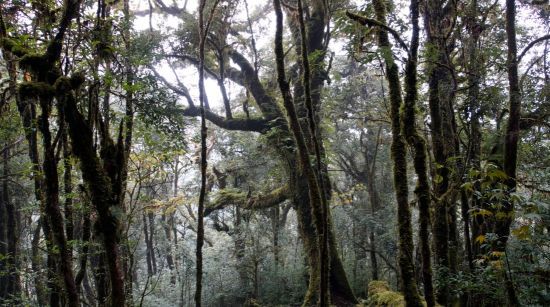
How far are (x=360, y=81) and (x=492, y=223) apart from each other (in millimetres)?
8897

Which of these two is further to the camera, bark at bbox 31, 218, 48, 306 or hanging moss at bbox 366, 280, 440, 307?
bark at bbox 31, 218, 48, 306

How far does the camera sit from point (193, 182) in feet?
73.5

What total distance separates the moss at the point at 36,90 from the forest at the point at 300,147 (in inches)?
0.6

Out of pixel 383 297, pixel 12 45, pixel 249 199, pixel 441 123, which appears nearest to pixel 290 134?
pixel 249 199

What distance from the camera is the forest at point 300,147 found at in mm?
4789

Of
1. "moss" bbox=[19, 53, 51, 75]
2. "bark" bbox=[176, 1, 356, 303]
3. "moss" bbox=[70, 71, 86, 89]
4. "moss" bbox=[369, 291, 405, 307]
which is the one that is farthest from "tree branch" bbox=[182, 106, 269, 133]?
"moss" bbox=[70, 71, 86, 89]

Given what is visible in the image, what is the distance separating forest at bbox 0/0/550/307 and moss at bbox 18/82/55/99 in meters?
0.02

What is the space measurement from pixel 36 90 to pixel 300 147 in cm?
322

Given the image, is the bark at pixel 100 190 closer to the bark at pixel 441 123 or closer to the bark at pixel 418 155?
the bark at pixel 418 155

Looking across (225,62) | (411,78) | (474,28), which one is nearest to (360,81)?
(225,62)

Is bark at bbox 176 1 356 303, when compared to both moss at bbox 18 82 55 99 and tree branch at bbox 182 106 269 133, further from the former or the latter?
moss at bbox 18 82 55 99

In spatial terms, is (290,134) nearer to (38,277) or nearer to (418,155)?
(418,155)

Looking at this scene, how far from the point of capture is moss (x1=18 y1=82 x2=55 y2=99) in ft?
14.6

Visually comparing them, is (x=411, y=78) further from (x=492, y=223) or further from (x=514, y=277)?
(x=492, y=223)
